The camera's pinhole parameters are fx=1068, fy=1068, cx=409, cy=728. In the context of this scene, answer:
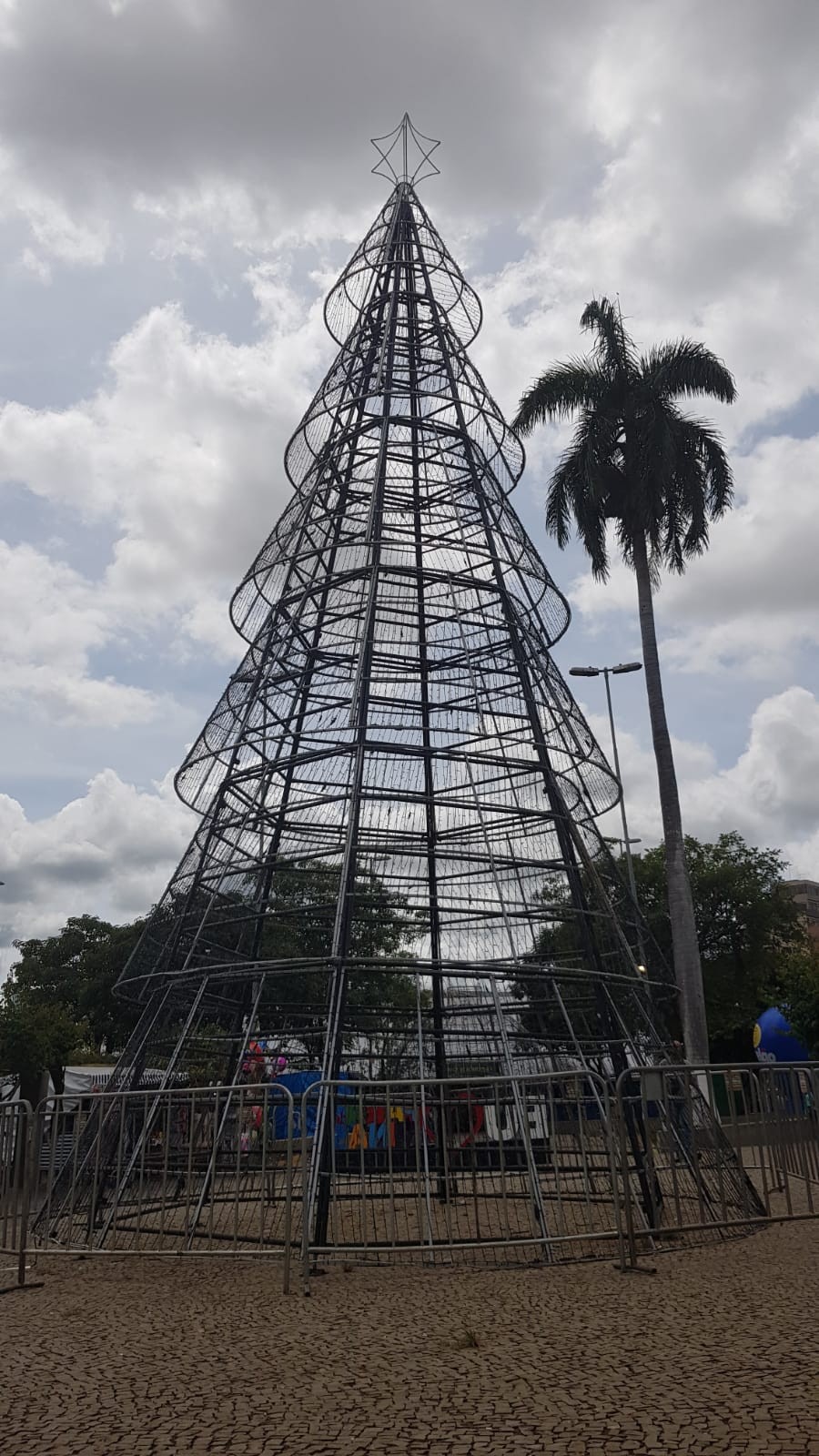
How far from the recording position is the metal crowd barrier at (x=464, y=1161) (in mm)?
7676

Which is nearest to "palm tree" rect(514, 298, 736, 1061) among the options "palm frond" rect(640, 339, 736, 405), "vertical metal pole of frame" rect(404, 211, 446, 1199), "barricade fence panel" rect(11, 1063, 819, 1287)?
"palm frond" rect(640, 339, 736, 405)

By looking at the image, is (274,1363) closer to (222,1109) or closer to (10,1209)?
(222,1109)

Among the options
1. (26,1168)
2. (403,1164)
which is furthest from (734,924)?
(26,1168)

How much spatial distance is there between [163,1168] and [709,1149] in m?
4.70

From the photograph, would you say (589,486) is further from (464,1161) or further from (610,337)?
(464,1161)

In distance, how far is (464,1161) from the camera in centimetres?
970

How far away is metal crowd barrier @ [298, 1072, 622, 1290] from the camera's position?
302 inches

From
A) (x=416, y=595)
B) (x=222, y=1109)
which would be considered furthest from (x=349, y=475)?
(x=222, y=1109)

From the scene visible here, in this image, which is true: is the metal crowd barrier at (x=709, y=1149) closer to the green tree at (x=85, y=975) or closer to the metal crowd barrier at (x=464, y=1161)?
the metal crowd barrier at (x=464, y=1161)

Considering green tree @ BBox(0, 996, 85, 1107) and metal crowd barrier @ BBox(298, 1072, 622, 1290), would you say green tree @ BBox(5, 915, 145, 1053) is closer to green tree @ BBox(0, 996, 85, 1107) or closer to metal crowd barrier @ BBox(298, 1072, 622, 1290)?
green tree @ BBox(0, 996, 85, 1107)

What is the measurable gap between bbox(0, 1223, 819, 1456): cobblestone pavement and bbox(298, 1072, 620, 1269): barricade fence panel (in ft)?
1.38

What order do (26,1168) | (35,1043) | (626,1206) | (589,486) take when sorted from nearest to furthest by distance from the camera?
(626,1206) → (26,1168) → (589,486) → (35,1043)

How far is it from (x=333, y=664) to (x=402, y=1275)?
21.1 ft

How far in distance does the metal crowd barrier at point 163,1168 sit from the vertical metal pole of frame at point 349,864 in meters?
0.37
